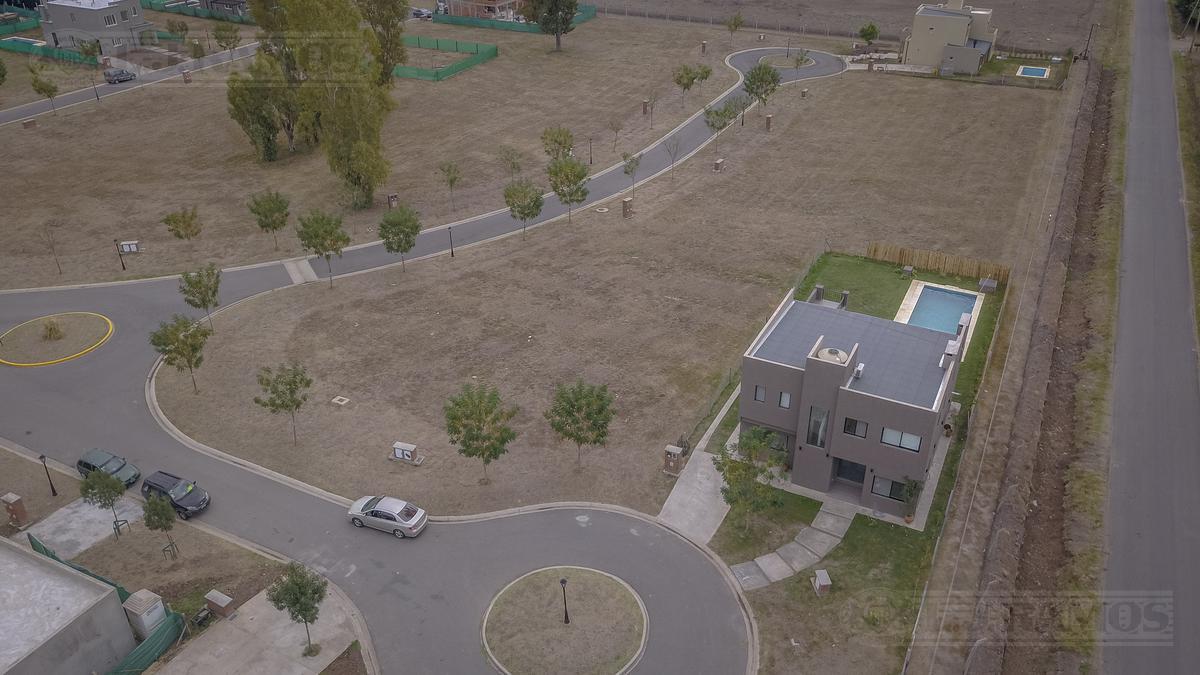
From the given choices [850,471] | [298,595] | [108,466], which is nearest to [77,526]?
[108,466]

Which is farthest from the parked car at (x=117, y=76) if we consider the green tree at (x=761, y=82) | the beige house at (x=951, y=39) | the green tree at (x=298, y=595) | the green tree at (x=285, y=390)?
the beige house at (x=951, y=39)

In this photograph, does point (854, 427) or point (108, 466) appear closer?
point (854, 427)

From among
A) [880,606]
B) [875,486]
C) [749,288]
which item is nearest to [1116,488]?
[875,486]

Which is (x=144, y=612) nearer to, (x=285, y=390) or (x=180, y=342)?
(x=285, y=390)

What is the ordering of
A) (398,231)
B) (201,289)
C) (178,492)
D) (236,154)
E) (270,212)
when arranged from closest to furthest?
(178,492) < (201,289) < (398,231) < (270,212) < (236,154)

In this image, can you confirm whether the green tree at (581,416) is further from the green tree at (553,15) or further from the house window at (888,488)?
the green tree at (553,15)

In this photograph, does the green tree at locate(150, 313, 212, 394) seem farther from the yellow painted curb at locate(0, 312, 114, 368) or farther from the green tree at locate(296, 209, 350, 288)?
the green tree at locate(296, 209, 350, 288)

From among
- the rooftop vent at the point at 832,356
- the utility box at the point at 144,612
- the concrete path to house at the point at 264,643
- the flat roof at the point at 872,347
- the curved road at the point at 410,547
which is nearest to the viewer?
the concrete path to house at the point at 264,643
